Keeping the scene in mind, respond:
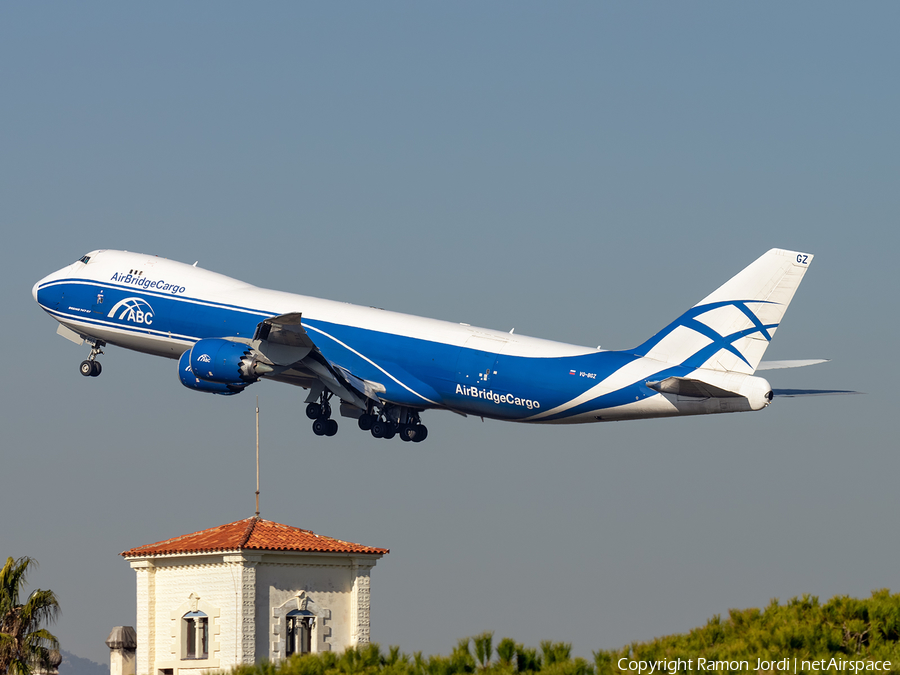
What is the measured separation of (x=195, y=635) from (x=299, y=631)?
4.43m

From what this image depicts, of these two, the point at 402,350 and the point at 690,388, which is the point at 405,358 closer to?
the point at 402,350

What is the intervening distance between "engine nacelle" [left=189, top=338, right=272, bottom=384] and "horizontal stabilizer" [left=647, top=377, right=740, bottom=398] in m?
→ 16.2

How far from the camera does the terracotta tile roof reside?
246 ft

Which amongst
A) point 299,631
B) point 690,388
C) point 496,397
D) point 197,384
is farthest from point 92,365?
point 690,388

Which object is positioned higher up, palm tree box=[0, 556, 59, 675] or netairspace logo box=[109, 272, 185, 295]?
netairspace logo box=[109, 272, 185, 295]

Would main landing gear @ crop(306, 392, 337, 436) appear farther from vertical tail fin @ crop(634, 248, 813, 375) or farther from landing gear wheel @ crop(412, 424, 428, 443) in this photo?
vertical tail fin @ crop(634, 248, 813, 375)

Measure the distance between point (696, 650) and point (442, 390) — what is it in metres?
24.0

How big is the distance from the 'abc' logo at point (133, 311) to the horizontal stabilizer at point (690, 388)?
22644 millimetres

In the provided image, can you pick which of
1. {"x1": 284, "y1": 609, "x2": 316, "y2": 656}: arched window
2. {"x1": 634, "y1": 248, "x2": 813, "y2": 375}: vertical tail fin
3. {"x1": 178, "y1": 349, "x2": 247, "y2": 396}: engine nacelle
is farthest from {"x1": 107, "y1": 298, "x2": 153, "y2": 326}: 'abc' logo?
{"x1": 634, "y1": 248, "x2": 813, "y2": 375}: vertical tail fin

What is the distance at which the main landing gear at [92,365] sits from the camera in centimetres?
7550

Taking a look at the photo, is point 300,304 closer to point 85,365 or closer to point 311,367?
point 311,367

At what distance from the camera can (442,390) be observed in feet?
217

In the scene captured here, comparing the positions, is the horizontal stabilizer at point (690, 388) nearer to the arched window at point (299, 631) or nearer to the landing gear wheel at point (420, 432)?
the landing gear wheel at point (420, 432)

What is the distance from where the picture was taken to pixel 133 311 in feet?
233
